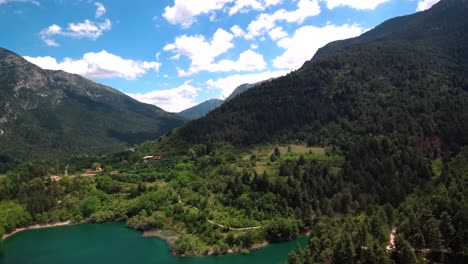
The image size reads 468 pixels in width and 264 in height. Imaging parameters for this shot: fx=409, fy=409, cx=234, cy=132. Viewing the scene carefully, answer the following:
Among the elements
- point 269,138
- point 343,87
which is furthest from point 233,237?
point 343,87

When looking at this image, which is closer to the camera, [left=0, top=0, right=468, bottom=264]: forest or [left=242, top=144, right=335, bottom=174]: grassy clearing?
[left=0, top=0, right=468, bottom=264]: forest

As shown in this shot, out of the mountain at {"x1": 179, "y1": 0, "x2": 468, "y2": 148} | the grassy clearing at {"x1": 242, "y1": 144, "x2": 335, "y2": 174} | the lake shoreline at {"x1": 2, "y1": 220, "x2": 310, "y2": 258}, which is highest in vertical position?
the mountain at {"x1": 179, "y1": 0, "x2": 468, "y2": 148}

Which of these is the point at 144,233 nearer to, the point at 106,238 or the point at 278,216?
the point at 106,238

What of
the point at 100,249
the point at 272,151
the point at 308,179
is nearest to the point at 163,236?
the point at 100,249

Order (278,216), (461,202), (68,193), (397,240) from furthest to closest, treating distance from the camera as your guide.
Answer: (68,193), (278,216), (461,202), (397,240)

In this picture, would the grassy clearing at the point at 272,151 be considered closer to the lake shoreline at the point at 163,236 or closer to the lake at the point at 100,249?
the lake shoreline at the point at 163,236

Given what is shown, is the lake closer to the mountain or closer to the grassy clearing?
the grassy clearing

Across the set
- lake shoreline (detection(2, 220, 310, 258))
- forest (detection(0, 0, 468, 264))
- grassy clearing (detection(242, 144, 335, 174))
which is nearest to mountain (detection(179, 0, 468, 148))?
forest (detection(0, 0, 468, 264))

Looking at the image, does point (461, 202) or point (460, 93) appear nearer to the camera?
point (461, 202)

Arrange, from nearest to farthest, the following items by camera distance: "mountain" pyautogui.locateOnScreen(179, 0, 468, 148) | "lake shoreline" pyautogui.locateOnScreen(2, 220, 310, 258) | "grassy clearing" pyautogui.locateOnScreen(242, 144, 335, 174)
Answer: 1. "lake shoreline" pyautogui.locateOnScreen(2, 220, 310, 258)
2. "grassy clearing" pyautogui.locateOnScreen(242, 144, 335, 174)
3. "mountain" pyautogui.locateOnScreen(179, 0, 468, 148)
